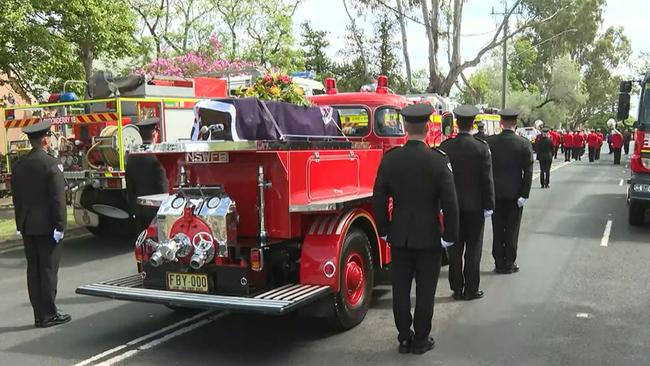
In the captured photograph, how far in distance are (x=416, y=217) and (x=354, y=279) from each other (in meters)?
1.03

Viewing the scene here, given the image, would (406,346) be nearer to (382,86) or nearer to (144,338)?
(144,338)

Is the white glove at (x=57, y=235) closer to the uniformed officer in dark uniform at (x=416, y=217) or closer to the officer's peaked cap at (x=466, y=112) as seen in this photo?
the uniformed officer in dark uniform at (x=416, y=217)

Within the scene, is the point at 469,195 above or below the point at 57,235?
above

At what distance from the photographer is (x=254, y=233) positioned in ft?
17.6

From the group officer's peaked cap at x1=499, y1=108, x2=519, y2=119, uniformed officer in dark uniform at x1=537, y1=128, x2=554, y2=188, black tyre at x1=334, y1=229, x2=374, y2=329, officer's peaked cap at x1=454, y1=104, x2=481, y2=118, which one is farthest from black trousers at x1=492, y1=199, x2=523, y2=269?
uniformed officer in dark uniform at x1=537, y1=128, x2=554, y2=188

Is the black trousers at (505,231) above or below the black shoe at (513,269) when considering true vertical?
above

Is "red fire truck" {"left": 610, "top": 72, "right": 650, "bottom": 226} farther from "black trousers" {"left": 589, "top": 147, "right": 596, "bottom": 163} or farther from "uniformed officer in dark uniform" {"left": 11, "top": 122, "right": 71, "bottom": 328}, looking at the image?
"black trousers" {"left": 589, "top": 147, "right": 596, "bottom": 163}

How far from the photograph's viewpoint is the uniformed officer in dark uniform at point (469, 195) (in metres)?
6.40

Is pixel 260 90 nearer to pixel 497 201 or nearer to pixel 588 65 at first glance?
pixel 497 201

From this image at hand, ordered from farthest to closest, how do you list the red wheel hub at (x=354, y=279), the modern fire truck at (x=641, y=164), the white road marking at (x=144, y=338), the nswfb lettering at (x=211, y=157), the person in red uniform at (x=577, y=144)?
the person in red uniform at (x=577, y=144)
the modern fire truck at (x=641, y=164)
the red wheel hub at (x=354, y=279)
the nswfb lettering at (x=211, y=157)
the white road marking at (x=144, y=338)

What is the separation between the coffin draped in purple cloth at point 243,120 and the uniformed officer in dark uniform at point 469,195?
70.7 inches

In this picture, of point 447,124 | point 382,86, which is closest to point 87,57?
point 382,86

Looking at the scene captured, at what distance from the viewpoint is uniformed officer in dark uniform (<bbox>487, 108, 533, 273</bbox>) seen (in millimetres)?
7508

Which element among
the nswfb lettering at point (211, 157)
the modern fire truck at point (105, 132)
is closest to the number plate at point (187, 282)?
the nswfb lettering at point (211, 157)
